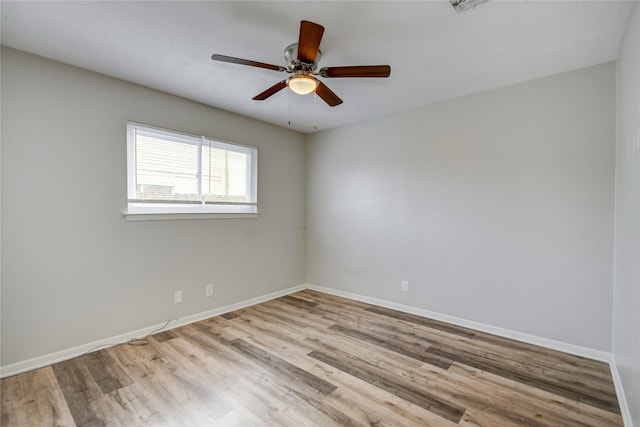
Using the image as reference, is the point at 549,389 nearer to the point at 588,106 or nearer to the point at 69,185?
the point at 588,106

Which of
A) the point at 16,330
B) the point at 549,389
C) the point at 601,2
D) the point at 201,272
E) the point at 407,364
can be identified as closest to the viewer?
the point at 601,2

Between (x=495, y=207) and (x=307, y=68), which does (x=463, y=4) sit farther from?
(x=495, y=207)

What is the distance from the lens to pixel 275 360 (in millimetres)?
2438

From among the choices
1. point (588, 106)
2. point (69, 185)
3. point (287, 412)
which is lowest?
point (287, 412)

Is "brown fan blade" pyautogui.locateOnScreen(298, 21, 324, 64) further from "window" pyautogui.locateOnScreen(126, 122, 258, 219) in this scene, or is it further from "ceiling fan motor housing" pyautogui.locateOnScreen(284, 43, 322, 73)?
"window" pyautogui.locateOnScreen(126, 122, 258, 219)

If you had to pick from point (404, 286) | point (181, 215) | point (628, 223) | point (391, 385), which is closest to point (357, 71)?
point (628, 223)

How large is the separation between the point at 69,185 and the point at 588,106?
4.48 metres

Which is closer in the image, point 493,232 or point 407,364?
point 407,364

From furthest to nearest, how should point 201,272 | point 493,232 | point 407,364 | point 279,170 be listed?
point 279,170
point 201,272
point 493,232
point 407,364

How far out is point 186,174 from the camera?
3203mm

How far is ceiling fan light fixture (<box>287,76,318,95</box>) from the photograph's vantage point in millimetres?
1932

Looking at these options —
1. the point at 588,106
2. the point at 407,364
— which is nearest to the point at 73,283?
the point at 407,364

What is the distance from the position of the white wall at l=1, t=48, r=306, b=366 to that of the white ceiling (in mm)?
256

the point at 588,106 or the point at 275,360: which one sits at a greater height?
the point at 588,106
